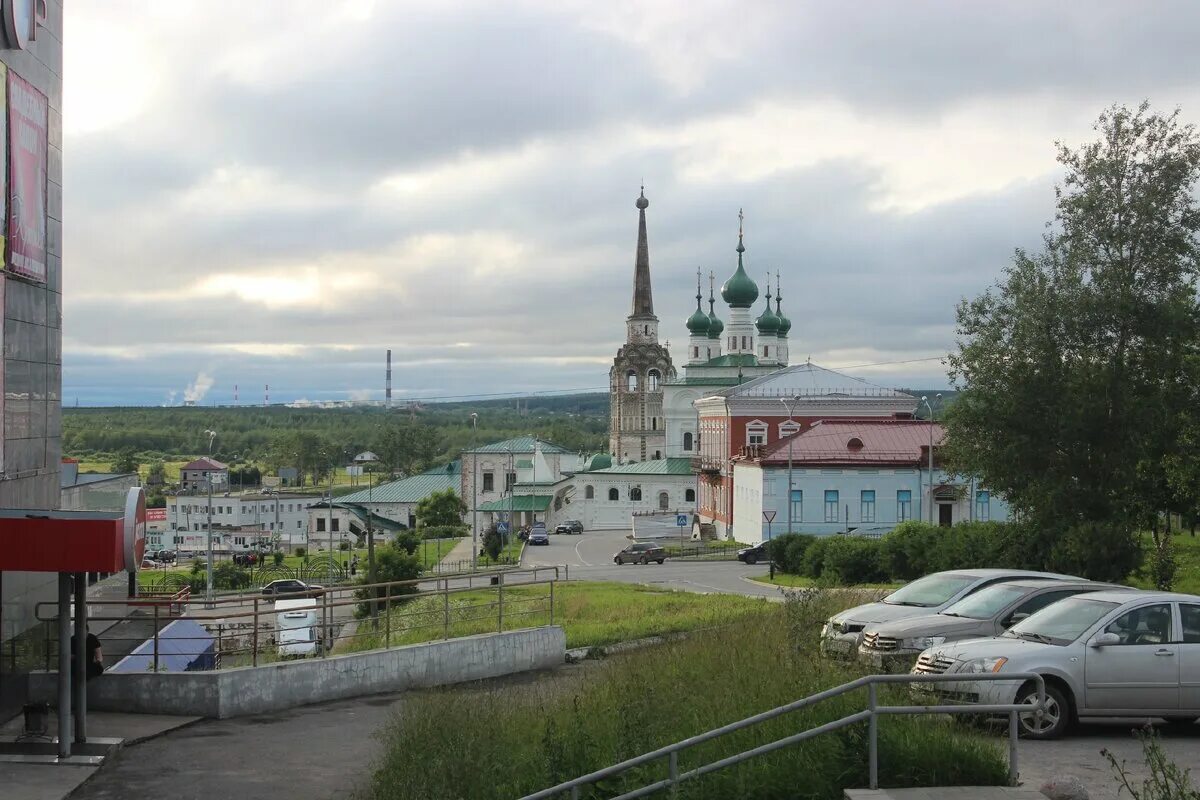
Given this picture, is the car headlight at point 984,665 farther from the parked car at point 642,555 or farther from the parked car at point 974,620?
the parked car at point 642,555

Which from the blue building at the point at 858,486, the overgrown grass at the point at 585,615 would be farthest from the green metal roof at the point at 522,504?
the overgrown grass at the point at 585,615

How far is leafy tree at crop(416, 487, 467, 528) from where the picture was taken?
325 ft

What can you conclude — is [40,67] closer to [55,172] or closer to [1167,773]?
[55,172]

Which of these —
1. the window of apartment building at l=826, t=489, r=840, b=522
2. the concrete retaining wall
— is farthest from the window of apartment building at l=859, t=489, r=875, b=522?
the concrete retaining wall

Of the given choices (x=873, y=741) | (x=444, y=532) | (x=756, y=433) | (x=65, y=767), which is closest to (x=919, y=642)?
(x=873, y=741)

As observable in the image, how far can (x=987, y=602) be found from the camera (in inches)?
597

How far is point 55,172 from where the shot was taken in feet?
57.7

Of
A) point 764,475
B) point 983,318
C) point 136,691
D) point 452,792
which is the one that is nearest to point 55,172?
point 136,691

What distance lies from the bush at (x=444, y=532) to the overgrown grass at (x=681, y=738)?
232 ft

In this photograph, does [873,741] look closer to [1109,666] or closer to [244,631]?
[1109,666]

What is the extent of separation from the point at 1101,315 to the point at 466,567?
4022 centimetres

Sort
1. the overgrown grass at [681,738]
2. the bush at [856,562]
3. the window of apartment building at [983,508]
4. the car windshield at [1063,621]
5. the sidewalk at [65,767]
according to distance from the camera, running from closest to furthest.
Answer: the overgrown grass at [681,738] < the sidewalk at [65,767] < the car windshield at [1063,621] < the bush at [856,562] < the window of apartment building at [983,508]

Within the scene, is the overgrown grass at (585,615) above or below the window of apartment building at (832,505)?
below

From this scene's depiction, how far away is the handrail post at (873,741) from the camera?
30.4 feet
